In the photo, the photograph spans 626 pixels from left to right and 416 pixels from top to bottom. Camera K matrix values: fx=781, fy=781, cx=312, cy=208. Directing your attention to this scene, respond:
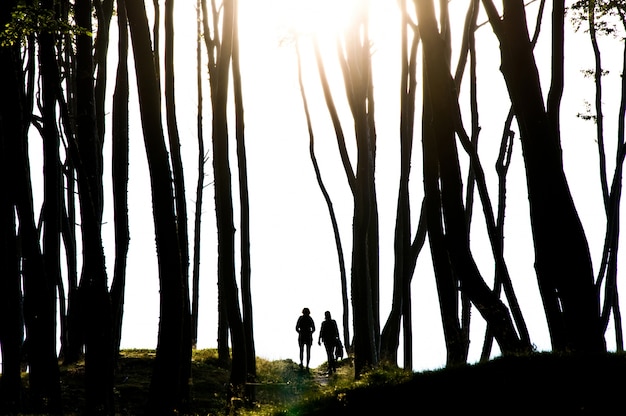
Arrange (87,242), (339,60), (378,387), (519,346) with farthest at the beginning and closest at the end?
(339,60)
(87,242)
(519,346)
(378,387)

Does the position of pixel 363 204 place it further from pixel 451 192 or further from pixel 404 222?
pixel 451 192

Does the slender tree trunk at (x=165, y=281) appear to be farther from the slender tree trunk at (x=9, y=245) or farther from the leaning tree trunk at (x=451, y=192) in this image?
the leaning tree trunk at (x=451, y=192)

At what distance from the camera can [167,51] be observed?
1580 centimetres

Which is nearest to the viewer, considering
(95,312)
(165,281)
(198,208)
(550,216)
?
(550,216)

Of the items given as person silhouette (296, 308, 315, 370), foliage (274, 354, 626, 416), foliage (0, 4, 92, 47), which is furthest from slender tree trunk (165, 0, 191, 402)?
person silhouette (296, 308, 315, 370)

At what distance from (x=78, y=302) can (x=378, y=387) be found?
491 centimetres

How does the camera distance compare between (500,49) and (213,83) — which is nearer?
(500,49)

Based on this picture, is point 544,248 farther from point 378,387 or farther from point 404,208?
point 404,208

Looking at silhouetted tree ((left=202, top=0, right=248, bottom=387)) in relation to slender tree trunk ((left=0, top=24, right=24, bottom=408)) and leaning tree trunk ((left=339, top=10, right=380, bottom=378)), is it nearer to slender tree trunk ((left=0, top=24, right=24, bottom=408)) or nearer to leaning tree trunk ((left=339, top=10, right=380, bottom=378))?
leaning tree trunk ((left=339, top=10, right=380, bottom=378))

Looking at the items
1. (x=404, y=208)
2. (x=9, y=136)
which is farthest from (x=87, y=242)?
(x=404, y=208)

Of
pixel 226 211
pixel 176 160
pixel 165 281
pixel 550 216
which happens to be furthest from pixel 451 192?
pixel 176 160

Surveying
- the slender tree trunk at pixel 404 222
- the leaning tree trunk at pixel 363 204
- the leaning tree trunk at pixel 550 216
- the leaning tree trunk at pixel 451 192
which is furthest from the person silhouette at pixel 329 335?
the leaning tree trunk at pixel 550 216

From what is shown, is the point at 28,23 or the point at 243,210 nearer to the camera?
the point at 28,23

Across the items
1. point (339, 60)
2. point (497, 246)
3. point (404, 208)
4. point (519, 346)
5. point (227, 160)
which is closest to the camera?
point (519, 346)
